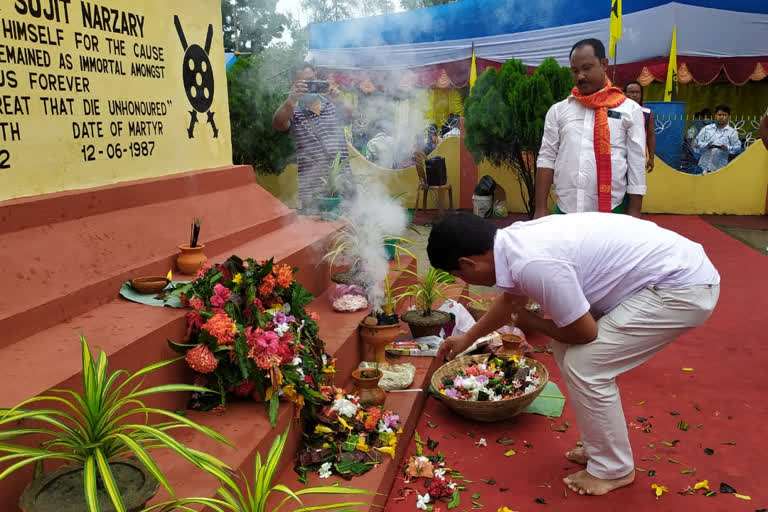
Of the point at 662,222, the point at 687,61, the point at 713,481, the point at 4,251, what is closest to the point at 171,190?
the point at 4,251

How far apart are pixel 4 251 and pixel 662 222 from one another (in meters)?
9.57

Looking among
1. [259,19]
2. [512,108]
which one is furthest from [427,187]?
[259,19]

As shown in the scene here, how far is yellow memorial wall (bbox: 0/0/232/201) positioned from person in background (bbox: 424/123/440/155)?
7.55 m

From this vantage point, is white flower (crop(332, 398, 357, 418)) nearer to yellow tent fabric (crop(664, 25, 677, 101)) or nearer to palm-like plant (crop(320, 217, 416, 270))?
palm-like plant (crop(320, 217, 416, 270))

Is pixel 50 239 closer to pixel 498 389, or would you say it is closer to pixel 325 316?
pixel 325 316

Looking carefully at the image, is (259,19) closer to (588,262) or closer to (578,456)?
(588,262)

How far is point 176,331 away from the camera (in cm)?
280

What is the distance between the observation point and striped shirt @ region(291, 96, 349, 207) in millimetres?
5594

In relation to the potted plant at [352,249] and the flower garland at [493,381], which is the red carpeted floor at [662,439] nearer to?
the flower garland at [493,381]

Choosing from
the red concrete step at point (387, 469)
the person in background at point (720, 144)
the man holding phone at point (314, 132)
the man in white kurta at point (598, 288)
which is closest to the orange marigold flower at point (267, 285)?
the red concrete step at point (387, 469)

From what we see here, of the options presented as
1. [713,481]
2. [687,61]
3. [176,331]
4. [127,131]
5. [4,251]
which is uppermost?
[687,61]

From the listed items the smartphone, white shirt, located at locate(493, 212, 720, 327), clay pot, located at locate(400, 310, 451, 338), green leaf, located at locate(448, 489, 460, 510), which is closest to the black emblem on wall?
the smartphone

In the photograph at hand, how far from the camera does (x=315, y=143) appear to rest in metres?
5.68

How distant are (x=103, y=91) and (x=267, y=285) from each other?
1548mm
